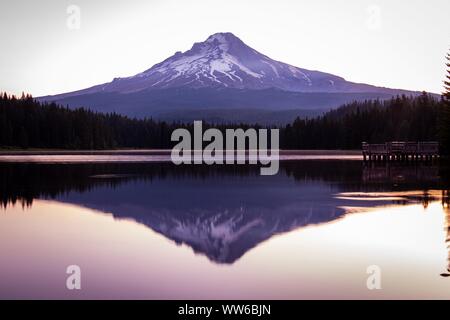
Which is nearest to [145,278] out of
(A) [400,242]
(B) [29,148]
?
(A) [400,242]

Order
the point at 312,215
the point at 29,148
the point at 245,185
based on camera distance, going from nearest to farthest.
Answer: the point at 312,215 < the point at 245,185 < the point at 29,148

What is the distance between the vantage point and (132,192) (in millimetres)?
33938

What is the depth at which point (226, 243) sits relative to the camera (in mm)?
18000

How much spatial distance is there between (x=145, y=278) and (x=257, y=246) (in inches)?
195

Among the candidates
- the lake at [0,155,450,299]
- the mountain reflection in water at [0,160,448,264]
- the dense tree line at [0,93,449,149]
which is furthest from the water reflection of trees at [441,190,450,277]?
the dense tree line at [0,93,449,149]

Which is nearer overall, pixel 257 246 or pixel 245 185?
pixel 257 246

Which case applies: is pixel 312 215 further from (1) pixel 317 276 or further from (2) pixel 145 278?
(2) pixel 145 278

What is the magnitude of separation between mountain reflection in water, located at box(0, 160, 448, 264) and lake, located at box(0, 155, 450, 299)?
7cm

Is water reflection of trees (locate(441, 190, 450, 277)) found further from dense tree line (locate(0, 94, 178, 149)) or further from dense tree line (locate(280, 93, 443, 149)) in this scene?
dense tree line (locate(0, 94, 178, 149))

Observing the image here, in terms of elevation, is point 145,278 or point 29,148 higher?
point 29,148

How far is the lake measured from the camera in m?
12.7

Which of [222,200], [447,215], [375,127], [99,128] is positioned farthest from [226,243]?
[99,128]

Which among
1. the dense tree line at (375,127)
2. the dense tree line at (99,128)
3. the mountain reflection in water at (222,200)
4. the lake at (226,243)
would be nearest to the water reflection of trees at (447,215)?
the lake at (226,243)
